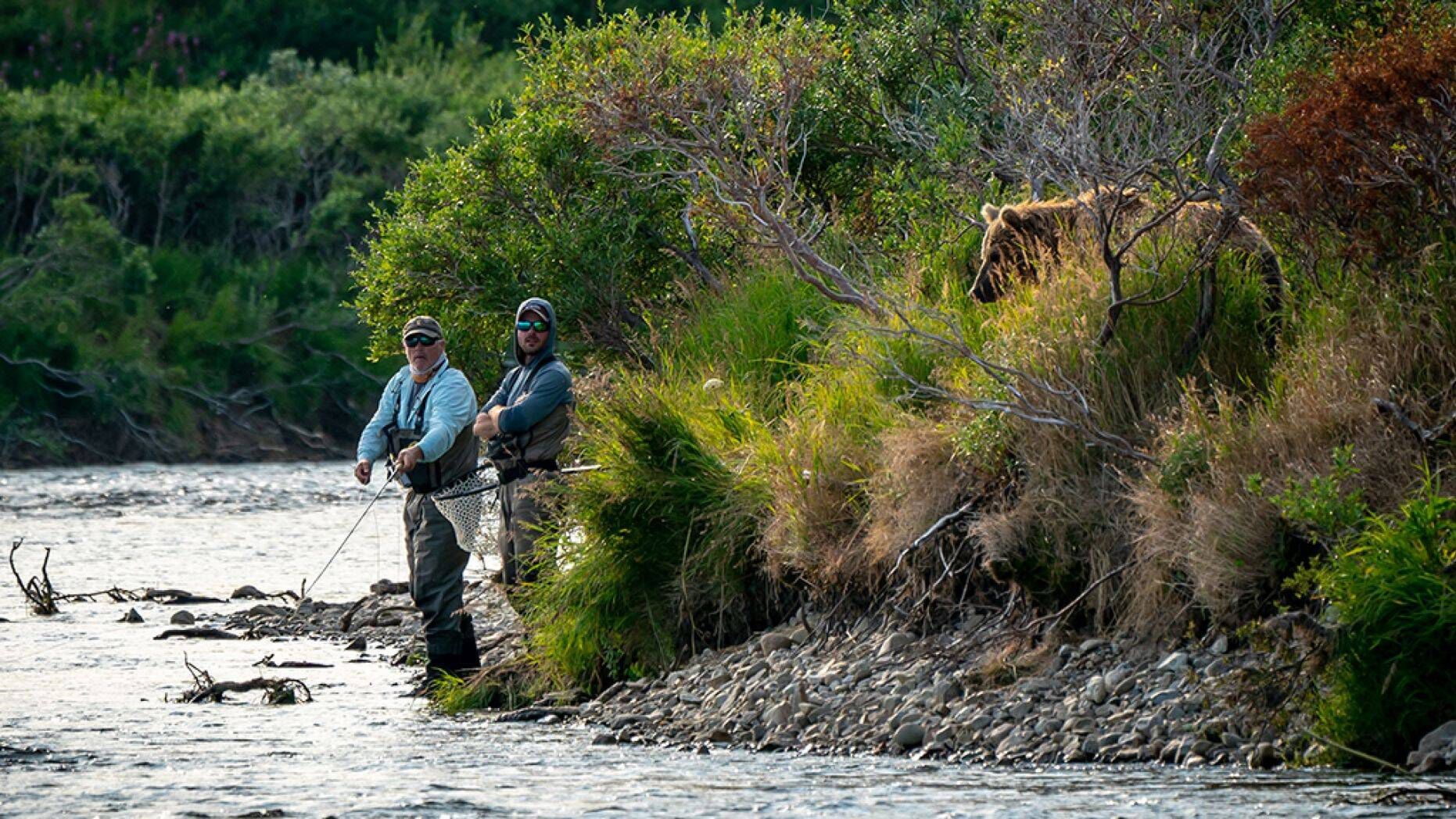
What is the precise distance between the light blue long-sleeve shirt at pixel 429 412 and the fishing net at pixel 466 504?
21 cm

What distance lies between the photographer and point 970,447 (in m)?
9.27

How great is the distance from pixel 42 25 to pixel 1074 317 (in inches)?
1884

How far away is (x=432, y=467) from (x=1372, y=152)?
4.69 m

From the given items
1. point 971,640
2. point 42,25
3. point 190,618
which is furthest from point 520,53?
point 42,25

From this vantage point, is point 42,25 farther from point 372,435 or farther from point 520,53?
point 372,435

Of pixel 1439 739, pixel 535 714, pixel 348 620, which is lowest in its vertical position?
pixel 348 620

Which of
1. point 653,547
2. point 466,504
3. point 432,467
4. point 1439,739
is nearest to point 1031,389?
point 653,547

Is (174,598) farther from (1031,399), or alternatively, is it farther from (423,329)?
(1031,399)

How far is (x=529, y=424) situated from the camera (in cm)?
1132

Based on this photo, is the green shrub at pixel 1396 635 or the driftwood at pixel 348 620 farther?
the driftwood at pixel 348 620

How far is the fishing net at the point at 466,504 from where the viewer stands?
10.4 meters

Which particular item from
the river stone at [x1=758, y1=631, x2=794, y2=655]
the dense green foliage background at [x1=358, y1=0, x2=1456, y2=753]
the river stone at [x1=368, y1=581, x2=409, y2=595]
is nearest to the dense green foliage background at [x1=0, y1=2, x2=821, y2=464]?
the river stone at [x1=368, y1=581, x2=409, y2=595]

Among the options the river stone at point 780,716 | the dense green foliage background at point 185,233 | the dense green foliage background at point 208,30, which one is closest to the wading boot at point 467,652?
the river stone at point 780,716

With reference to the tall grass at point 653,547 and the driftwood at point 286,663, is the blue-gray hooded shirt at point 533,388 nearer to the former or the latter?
the tall grass at point 653,547
